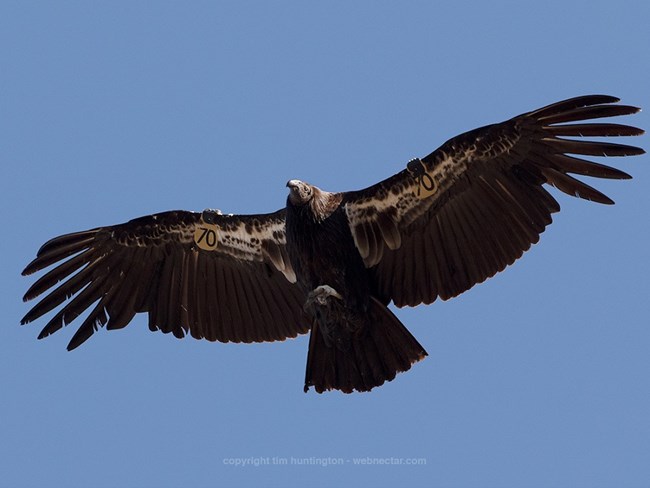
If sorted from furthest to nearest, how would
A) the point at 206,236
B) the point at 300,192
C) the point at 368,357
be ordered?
the point at 206,236, the point at 368,357, the point at 300,192

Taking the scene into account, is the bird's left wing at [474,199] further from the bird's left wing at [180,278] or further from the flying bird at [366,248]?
the bird's left wing at [180,278]

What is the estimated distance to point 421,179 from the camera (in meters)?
13.2

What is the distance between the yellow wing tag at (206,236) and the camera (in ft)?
46.8

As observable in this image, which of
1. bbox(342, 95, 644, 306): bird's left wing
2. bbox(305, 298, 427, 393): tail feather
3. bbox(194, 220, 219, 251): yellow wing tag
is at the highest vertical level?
bbox(194, 220, 219, 251): yellow wing tag

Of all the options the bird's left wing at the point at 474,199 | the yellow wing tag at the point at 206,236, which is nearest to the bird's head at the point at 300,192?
the bird's left wing at the point at 474,199

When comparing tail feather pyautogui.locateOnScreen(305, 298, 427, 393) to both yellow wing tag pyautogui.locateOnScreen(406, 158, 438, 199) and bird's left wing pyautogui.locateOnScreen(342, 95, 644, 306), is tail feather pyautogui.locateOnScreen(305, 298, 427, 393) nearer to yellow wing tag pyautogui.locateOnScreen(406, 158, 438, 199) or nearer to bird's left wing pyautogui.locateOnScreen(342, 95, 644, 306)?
bird's left wing pyautogui.locateOnScreen(342, 95, 644, 306)

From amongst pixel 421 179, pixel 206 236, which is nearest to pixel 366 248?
pixel 421 179

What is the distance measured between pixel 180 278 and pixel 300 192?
6.89 ft

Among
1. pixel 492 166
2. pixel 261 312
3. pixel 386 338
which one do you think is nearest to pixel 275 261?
pixel 261 312

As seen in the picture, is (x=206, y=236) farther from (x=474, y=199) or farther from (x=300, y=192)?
(x=474, y=199)

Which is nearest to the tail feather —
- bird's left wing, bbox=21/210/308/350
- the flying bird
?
the flying bird

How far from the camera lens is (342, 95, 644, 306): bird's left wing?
41.9 ft

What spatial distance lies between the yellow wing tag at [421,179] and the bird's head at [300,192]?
972 millimetres

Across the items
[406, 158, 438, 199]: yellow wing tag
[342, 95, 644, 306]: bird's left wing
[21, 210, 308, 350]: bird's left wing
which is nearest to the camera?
[342, 95, 644, 306]: bird's left wing
